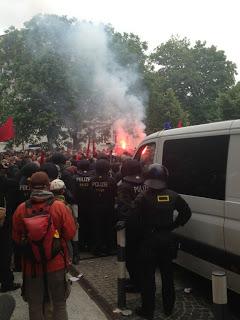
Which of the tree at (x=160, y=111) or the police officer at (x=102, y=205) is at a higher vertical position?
the tree at (x=160, y=111)

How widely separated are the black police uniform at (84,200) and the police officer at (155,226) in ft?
9.76

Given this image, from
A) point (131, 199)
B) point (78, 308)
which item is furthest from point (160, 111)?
point (78, 308)

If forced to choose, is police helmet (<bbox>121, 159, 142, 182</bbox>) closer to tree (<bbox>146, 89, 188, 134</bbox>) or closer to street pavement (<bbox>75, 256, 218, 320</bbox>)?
street pavement (<bbox>75, 256, 218, 320</bbox>)

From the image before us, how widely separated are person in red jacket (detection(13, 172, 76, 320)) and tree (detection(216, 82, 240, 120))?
35.5 m

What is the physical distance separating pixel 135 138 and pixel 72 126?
6.11 metres

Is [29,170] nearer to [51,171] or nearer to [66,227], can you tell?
[51,171]

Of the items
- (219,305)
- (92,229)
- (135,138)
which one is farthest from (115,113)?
(219,305)

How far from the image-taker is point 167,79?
5234cm

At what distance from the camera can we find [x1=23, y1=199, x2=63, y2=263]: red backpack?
375cm

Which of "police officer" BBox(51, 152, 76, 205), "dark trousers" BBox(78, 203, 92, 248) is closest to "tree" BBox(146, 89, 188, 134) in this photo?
"dark trousers" BBox(78, 203, 92, 248)

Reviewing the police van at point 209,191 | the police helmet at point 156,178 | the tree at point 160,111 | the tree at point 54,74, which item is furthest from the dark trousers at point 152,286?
the tree at point 160,111

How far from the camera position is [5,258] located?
5797 millimetres

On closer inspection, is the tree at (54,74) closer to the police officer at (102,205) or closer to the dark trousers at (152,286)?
the police officer at (102,205)

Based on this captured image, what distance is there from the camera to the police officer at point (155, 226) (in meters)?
4.81
